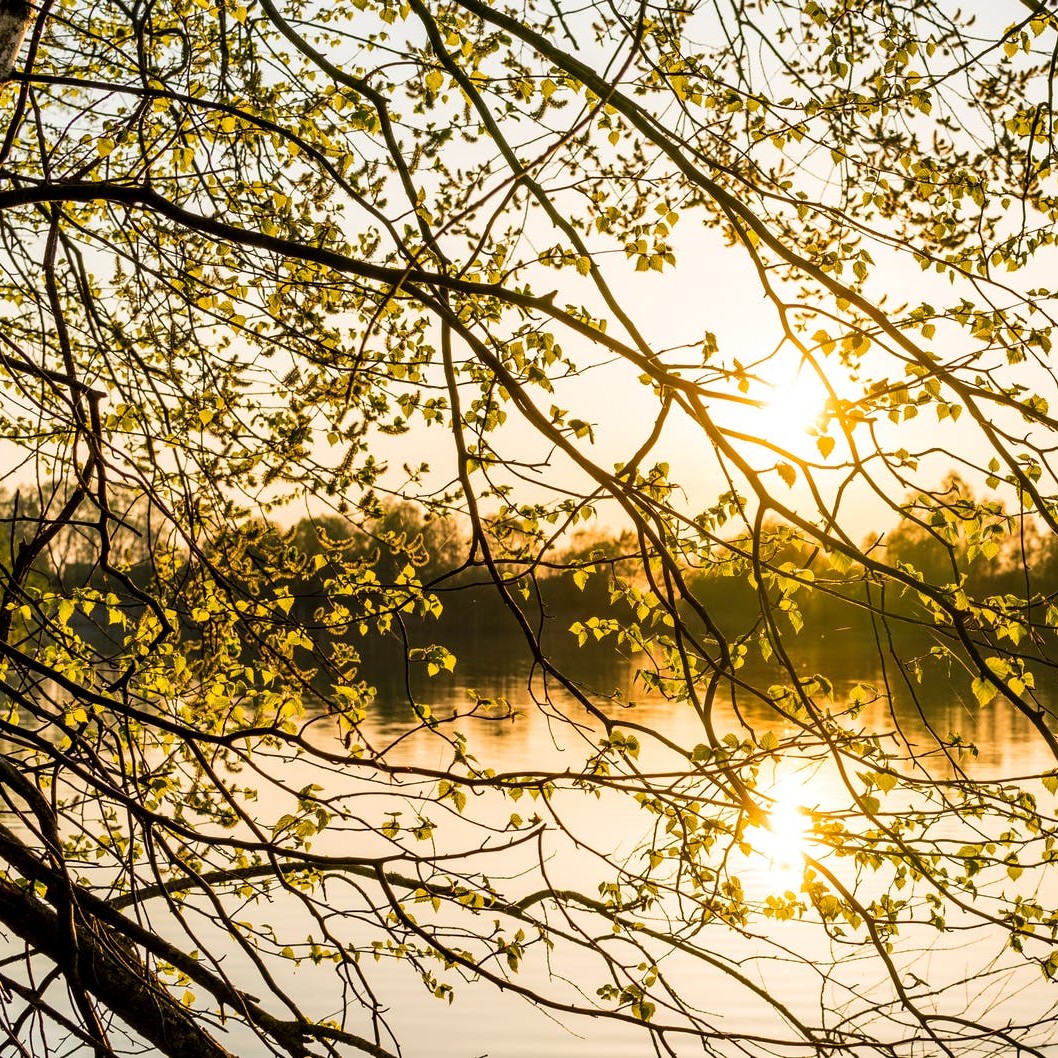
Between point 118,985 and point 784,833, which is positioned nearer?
point 784,833

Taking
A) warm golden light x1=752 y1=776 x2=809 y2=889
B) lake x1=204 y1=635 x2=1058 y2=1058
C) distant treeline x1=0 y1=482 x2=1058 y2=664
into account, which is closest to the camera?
warm golden light x1=752 y1=776 x2=809 y2=889

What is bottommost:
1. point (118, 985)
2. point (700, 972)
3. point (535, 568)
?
point (118, 985)

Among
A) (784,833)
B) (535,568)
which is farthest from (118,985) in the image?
(784,833)

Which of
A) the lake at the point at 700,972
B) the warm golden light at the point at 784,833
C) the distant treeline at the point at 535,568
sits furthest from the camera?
the lake at the point at 700,972

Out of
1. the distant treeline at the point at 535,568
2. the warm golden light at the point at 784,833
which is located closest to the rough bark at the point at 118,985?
the distant treeline at the point at 535,568

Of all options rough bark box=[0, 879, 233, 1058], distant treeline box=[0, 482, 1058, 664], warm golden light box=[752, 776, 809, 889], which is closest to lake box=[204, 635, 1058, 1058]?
distant treeline box=[0, 482, 1058, 664]

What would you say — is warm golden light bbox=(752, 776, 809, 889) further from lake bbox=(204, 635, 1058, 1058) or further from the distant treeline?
lake bbox=(204, 635, 1058, 1058)

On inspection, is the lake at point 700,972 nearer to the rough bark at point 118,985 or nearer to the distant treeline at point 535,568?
the distant treeline at point 535,568

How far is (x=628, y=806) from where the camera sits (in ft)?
61.1

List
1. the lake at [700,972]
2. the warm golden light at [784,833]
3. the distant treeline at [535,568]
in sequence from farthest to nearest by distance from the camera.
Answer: the lake at [700,972]
the distant treeline at [535,568]
the warm golden light at [784,833]

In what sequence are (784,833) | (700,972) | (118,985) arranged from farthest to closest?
(700,972) < (118,985) < (784,833)

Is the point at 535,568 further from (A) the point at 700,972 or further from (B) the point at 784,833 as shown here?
(A) the point at 700,972

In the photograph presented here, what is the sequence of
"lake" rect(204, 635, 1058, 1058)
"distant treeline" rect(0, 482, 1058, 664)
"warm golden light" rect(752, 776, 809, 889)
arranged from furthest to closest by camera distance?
"lake" rect(204, 635, 1058, 1058), "distant treeline" rect(0, 482, 1058, 664), "warm golden light" rect(752, 776, 809, 889)

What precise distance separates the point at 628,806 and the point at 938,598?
1625cm
